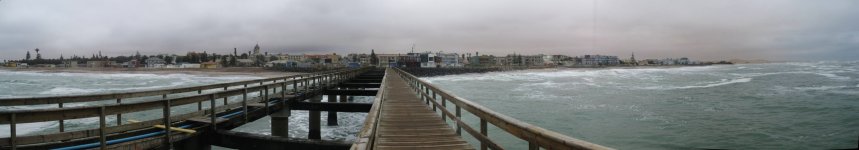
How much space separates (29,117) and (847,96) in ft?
137

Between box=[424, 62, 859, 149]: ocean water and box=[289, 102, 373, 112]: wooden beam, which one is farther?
box=[424, 62, 859, 149]: ocean water

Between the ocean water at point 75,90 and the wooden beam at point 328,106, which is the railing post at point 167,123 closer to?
the wooden beam at point 328,106

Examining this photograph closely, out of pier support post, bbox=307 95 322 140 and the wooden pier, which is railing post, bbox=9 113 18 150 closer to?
the wooden pier

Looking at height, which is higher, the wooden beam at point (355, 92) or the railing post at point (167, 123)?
the railing post at point (167, 123)

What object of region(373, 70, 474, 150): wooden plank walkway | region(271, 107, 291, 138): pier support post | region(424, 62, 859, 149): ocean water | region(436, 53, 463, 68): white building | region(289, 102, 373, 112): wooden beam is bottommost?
region(424, 62, 859, 149): ocean water

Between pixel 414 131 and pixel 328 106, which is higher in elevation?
pixel 414 131

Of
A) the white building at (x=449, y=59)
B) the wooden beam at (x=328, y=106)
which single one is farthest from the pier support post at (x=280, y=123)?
the white building at (x=449, y=59)

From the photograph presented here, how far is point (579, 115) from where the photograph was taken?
23.6 m

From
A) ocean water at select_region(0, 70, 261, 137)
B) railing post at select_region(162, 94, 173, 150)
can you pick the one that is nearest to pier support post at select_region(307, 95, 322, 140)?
ocean water at select_region(0, 70, 261, 137)

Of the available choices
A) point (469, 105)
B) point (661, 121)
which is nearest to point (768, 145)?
point (661, 121)

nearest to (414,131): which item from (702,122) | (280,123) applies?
(280,123)

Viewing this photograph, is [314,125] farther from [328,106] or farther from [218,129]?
[218,129]

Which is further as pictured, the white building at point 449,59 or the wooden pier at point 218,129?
the white building at point 449,59

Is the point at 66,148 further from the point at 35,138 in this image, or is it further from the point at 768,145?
the point at 768,145
